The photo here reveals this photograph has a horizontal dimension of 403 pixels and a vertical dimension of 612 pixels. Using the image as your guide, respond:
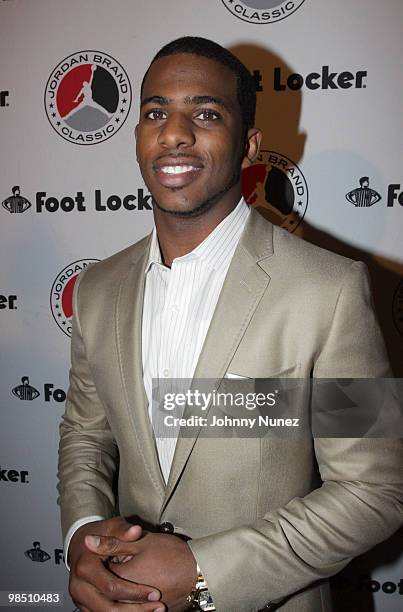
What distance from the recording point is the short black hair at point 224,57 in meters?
0.96

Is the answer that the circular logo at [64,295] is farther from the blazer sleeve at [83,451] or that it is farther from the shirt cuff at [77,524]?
the shirt cuff at [77,524]

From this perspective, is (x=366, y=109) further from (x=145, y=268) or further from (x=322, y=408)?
(x=322, y=408)

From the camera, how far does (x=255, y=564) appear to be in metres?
0.81

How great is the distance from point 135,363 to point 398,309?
98 cm

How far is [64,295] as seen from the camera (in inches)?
68.1

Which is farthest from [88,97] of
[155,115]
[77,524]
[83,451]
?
[77,524]

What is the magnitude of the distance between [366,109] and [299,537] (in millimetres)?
1243

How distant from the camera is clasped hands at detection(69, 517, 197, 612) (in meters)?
0.80

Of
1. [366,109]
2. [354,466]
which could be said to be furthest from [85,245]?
[354,466]

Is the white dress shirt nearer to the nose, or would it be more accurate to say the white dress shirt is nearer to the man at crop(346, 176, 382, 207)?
the nose

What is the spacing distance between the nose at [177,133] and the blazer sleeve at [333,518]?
15.8 inches

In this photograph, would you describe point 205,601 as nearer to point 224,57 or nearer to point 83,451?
point 83,451

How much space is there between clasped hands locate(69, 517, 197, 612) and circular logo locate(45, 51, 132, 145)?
4.21ft

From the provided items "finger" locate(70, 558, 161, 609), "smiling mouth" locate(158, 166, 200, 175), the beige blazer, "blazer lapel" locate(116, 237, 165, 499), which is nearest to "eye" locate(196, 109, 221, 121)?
"smiling mouth" locate(158, 166, 200, 175)
